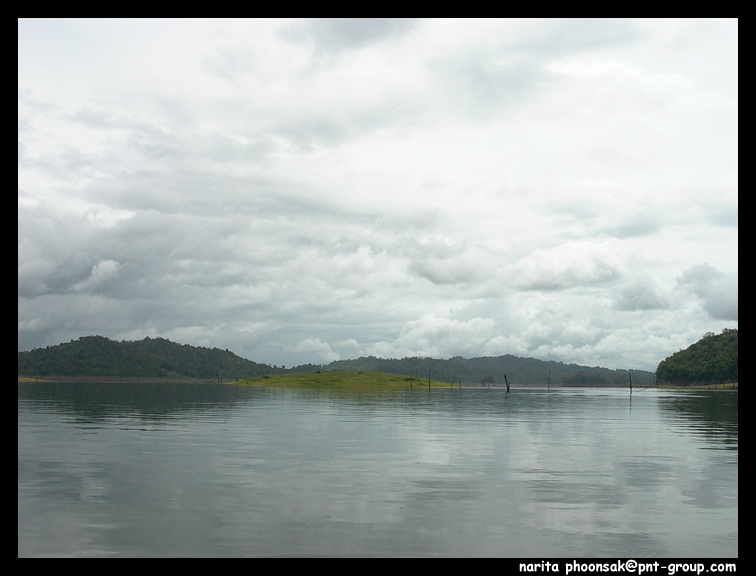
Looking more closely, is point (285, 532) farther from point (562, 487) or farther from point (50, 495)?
point (562, 487)

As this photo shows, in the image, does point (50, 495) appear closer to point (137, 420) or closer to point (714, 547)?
point (714, 547)

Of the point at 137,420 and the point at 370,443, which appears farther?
the point at 137,420

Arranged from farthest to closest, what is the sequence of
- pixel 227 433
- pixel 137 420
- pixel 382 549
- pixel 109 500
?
pixel 137 420 < pixel 227 433 < pixel 109 500 < pixel 382 549

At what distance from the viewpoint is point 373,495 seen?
2805 cm

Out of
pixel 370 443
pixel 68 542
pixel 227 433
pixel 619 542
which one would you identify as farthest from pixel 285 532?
pixel 227 433

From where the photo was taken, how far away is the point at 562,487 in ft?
99.7

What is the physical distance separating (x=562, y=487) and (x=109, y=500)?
19189 mm

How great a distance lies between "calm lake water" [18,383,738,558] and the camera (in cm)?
2069

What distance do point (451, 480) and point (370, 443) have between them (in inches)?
650

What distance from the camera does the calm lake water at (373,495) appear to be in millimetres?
20688
